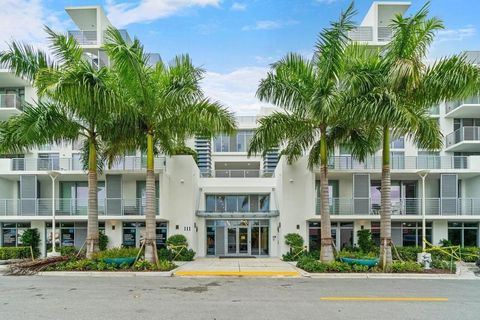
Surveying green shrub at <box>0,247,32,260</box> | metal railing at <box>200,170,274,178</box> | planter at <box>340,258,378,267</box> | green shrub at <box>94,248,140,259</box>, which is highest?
metal railing at <box>200,170,274,178</box>

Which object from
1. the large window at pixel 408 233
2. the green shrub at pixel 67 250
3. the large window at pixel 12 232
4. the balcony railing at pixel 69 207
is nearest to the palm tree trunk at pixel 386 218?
the large window at pixel 408 233

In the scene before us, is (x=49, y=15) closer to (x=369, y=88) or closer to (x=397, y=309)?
(x=369, y=88)

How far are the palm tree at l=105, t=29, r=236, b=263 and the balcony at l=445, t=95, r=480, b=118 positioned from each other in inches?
726

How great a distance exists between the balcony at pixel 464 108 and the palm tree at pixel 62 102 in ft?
74.6

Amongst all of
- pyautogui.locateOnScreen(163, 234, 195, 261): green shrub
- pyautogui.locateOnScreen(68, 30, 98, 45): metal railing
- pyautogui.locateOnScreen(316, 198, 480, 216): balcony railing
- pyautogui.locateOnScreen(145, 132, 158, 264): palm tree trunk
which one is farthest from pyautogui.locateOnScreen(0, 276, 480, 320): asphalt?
pyautogui.locateOnScreen(68, 30, 98, 45): metal railing

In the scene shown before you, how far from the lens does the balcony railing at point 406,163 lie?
2465cm

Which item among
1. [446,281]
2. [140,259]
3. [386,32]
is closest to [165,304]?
[140,259]

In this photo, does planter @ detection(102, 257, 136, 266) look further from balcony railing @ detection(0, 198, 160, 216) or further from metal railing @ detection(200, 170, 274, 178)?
metal railing @ detection(200, 170, 274, 178)

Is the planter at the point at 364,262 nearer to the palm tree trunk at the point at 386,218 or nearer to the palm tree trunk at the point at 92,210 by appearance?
the palm tree trunk at the point at 386,218

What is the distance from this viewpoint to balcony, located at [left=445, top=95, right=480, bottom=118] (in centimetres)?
2769

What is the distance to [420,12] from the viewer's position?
591 inches

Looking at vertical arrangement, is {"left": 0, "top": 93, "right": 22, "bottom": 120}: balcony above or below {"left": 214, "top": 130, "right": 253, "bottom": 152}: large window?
above

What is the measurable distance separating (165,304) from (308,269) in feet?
26.3

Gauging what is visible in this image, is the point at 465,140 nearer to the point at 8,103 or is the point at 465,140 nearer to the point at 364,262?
the point at 364,262
